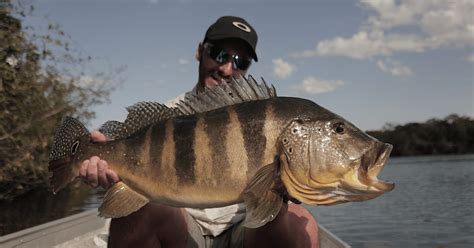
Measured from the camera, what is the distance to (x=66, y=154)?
2.76 meters

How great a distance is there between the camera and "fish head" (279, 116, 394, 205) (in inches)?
86.5

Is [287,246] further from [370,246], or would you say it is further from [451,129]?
[451,129]

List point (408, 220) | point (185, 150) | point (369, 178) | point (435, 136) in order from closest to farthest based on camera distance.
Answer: point (369, 178) < point (185, 150) < point (408, 220) < point (435, 136)

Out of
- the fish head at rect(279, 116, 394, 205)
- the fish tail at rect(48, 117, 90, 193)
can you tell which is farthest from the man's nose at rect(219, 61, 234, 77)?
the fish head at rect(279, 116, 394, 205)

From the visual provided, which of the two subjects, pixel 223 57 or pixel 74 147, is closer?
pixel 74 147

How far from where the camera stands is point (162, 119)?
105 inches

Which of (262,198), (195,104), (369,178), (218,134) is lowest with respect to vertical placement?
(262,198)

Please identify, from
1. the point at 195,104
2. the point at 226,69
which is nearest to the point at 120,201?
the point at 195,104

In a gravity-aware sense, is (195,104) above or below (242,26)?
below

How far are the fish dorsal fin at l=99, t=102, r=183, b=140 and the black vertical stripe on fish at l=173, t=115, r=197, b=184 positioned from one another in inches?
8.2

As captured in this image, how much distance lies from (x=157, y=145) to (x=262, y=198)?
2.27 ft

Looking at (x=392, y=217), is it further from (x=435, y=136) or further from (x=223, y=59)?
(x=435, y=136)

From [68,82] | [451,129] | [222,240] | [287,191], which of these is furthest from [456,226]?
[451,129]

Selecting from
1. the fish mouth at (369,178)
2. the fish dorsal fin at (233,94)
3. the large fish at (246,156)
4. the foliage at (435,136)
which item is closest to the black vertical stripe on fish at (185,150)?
the large fish at (246,156)
